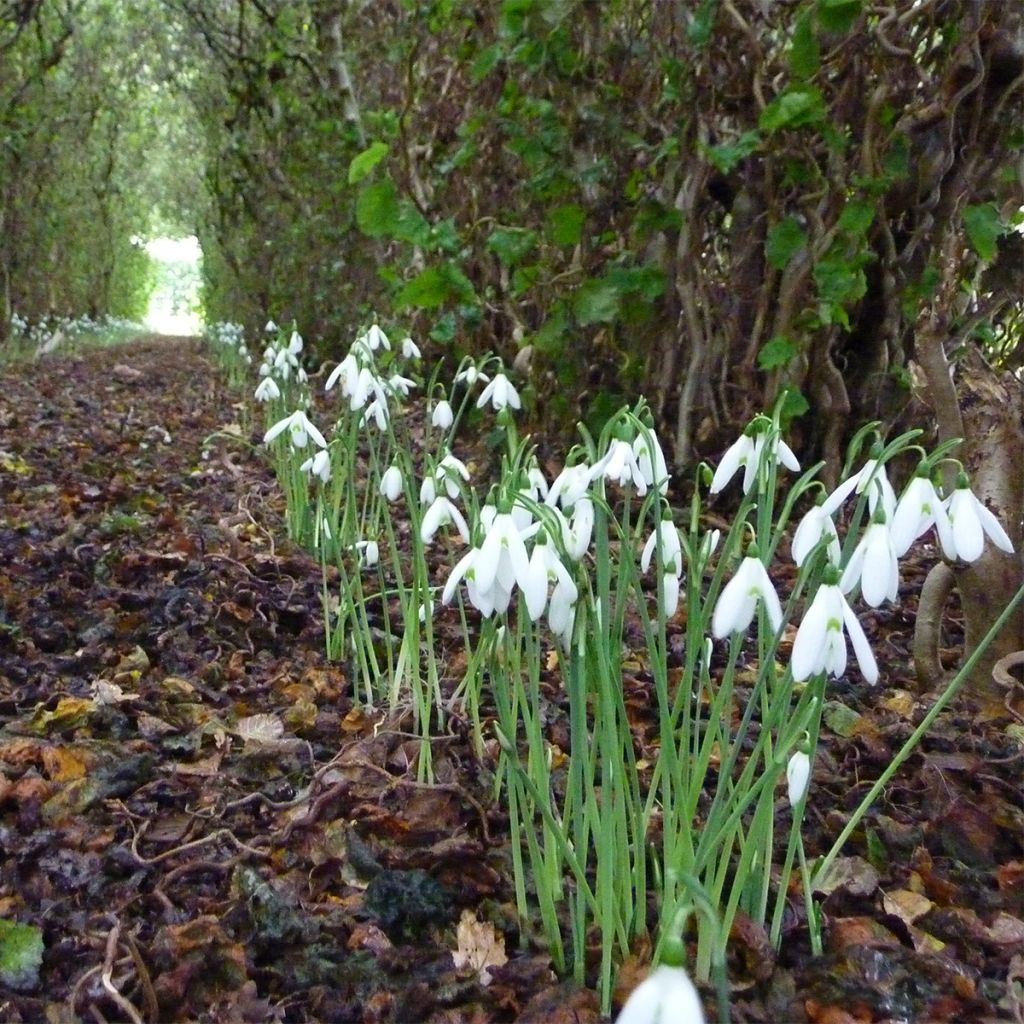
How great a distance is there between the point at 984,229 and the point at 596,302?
117 centimetres

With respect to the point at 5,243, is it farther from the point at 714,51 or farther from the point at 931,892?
the point at 931,892

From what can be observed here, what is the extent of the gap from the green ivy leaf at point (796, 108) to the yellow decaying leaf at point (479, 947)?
2232 millimetres

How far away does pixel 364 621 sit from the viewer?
211cm

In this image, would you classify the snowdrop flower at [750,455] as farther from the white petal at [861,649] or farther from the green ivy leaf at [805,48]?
the green ivy leaf at [805,48]

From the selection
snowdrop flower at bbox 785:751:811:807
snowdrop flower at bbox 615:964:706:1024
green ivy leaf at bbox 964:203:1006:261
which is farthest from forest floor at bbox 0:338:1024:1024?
green ivy leaf at bbox 964:203:1006:261

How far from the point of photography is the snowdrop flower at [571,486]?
1327 mm

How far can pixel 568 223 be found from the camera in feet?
11.5

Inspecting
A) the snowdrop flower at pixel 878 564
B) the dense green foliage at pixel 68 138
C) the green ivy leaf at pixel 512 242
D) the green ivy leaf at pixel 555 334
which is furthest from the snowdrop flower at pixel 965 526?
the dense green foliage at pixel 68 138

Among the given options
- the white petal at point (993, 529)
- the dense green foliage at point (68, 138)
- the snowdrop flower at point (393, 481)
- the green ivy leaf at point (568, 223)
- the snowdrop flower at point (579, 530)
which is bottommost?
the snowdrop flower at point (393, 481)

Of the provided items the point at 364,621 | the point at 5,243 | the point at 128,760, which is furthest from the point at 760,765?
the point at 5,243

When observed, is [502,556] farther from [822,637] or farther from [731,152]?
[731,152]

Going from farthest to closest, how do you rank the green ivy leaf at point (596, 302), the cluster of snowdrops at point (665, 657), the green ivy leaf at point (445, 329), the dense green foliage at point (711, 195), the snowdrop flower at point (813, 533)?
the green ivy leaf at point (445, 329) < the green ivy leaf at point (596, 302) < the dense green foliage at point (711, 195) < the snowdrop flower at point (813, 533) < the cluster of snowdrops at point (665, 657)

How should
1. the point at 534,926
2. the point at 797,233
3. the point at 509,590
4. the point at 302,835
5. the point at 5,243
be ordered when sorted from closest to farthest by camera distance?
the point at 509,590 < the point at 534,926 < the point at 302,835 < the point at 797,233 < the point at 5,243

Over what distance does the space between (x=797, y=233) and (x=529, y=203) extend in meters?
1.34
